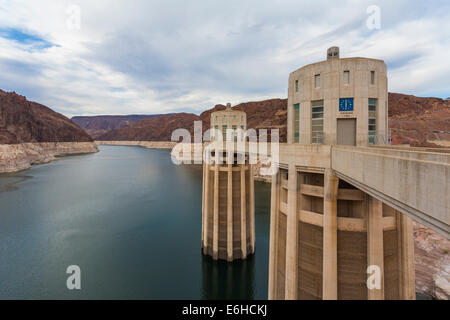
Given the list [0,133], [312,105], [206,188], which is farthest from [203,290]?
[0,133]

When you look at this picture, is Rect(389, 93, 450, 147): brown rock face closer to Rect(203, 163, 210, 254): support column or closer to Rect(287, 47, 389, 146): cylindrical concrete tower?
Rect(203, 163, 210, 254): support column

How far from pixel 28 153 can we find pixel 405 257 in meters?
139

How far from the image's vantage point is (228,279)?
21969 mm

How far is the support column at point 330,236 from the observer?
24.7 ft

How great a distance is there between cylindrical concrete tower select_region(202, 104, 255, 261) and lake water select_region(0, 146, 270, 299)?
1586mm

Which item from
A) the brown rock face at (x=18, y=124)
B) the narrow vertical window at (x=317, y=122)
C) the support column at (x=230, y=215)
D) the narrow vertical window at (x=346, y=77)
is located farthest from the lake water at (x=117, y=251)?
the brown rock face at (x=18, y=124)

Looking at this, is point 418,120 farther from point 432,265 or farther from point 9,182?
point 9,182

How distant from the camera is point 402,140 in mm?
51406

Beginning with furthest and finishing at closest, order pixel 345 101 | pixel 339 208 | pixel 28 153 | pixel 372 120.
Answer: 1. pixel 28 153
2. pixel 372 120
3. pixel 345 101
4. pixel 339 208

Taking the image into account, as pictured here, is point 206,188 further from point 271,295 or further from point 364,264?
point 364,264

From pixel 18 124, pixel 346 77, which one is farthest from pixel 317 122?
pixel 18 124

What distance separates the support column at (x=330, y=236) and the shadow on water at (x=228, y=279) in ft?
47.4

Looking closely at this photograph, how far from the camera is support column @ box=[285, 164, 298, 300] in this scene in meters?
8.51

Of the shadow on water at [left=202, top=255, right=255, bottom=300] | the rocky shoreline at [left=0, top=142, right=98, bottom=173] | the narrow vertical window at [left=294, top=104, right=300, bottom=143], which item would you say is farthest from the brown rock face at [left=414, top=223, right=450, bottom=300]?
the rocky shoreline at [left=0, top=142, right=98, bottom=173]
